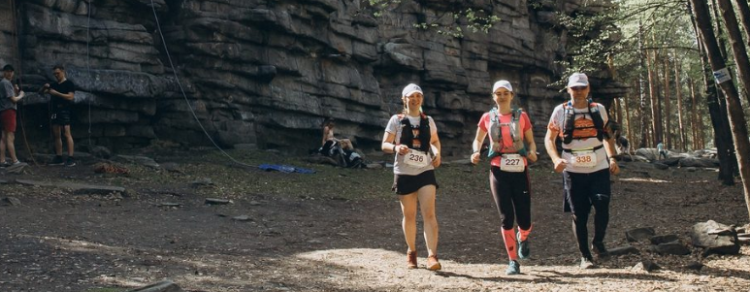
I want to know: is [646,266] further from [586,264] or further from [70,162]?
[70,162]

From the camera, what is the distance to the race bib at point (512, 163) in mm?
7801

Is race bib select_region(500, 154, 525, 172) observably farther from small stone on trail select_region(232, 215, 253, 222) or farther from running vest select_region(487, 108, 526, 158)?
small stone on trail select_region(232, 215, 253, 222)

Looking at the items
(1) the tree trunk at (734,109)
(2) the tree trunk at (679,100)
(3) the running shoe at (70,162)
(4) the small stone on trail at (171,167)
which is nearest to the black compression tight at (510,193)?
(1) the tree trunk at (734,109)

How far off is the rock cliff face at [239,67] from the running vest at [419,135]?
313 inches

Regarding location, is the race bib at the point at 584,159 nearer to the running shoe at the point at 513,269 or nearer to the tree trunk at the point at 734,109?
the running shoe at the point at 513,269

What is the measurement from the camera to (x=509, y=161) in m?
7.81

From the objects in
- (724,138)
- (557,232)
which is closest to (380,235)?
(557,232)

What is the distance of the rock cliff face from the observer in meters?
19.1

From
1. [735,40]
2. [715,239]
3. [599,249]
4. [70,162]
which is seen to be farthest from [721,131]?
[70,162]

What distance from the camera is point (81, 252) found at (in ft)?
25.9

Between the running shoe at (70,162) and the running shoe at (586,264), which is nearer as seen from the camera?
the running shoe at (586,264)

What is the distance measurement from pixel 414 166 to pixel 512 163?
110 cm

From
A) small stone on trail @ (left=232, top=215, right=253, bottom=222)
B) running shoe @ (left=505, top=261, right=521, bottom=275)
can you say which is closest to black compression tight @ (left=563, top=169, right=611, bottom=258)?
running shoe @ (left=505, top=261, right=521, bottom=275)

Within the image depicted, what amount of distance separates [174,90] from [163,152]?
207 centimetres
